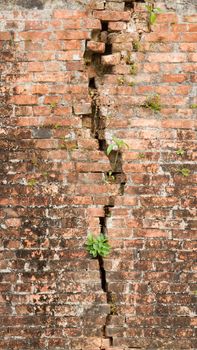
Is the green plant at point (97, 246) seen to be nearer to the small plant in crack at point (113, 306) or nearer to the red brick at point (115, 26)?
the small plant in crack at point (113, 306)

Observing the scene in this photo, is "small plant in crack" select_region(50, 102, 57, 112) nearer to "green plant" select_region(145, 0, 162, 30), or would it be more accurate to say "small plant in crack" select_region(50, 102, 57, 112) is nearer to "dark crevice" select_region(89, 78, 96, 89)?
"dark crevice" select_region(89, 78, 96, 89)

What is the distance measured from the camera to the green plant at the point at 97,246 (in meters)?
3.40

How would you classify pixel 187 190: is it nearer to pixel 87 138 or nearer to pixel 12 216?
pixel 87 138

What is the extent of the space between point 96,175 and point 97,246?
47 cm

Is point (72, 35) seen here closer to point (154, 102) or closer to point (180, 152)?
point (154, 102)

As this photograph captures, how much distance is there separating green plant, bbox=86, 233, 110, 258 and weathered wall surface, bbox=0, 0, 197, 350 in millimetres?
42

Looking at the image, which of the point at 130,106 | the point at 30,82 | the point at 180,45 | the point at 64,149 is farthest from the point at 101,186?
the point at 180,45

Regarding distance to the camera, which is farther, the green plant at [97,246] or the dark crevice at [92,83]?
the dark crevice at [92,83]

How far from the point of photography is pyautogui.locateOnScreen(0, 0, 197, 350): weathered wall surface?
3.40 m

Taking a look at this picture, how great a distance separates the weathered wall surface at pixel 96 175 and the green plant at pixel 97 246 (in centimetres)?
4

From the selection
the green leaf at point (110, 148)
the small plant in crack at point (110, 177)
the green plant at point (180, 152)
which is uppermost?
the green leaf at point (110, 148)

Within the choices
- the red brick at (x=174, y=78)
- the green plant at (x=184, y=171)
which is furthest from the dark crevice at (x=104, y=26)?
the green plant at (x=184, y=171)

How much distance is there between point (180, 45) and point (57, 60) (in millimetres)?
843

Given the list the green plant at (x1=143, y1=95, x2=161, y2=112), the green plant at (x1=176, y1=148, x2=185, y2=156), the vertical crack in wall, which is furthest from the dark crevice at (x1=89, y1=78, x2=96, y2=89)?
the green plant at (x1=176, y1=148, x2=185, y2=156)
